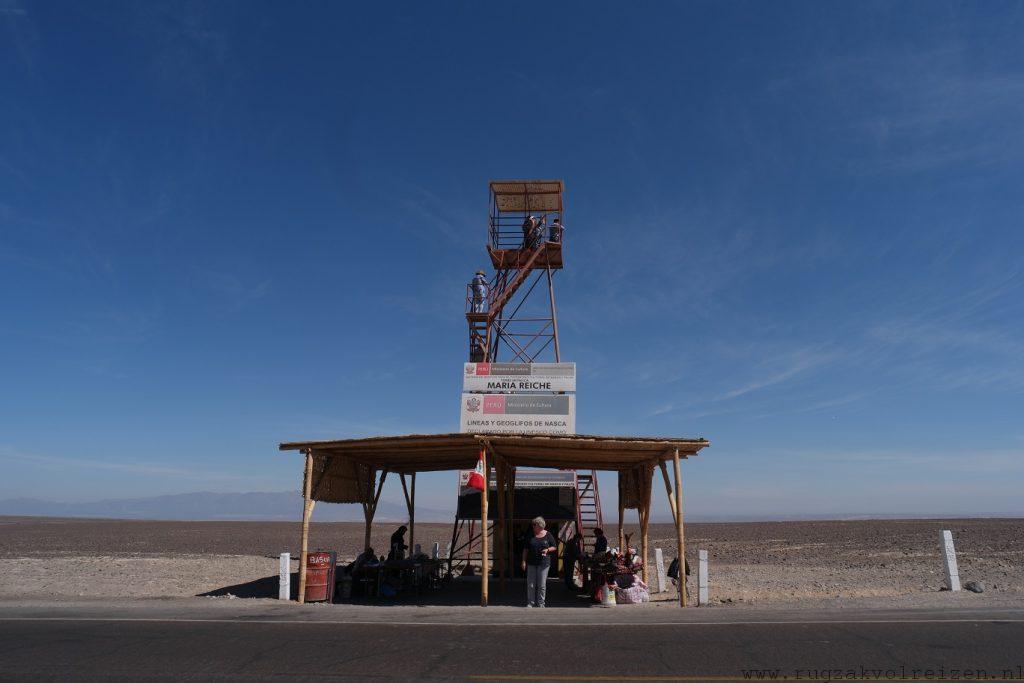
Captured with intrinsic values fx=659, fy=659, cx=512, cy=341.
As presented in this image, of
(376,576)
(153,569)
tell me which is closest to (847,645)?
(376,576)

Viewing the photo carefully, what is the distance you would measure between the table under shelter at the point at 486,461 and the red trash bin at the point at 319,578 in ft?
0.52

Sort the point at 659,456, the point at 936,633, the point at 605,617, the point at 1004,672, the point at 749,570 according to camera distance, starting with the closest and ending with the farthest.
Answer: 1. the point at 1004,672
2. the point at 936,633
3. the point at 605,617
4. the point at 659,456
5. the point at 749,570

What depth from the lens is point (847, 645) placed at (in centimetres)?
788

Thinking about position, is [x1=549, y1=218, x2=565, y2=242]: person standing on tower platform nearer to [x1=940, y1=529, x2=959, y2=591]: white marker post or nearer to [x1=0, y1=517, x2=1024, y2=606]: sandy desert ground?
[x1=0, y1=517, x2=1024, y2=606]: sandy desert ground

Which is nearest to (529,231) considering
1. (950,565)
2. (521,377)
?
(521,377)

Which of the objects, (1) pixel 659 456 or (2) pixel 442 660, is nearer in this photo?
(2) pixel 442 660

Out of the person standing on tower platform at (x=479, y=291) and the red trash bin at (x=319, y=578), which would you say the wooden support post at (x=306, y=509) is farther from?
the person standing on tower platform at (x=479, y=291)

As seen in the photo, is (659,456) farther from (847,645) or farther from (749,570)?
(749,570)

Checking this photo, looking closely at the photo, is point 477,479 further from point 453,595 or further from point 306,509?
point 453,595

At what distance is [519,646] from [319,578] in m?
6.98

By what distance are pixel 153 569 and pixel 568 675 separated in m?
21.8

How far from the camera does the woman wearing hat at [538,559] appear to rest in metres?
12.2

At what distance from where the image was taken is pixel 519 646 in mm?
8188

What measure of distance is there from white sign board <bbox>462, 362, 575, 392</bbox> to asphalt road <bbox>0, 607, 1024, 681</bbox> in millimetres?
6588
